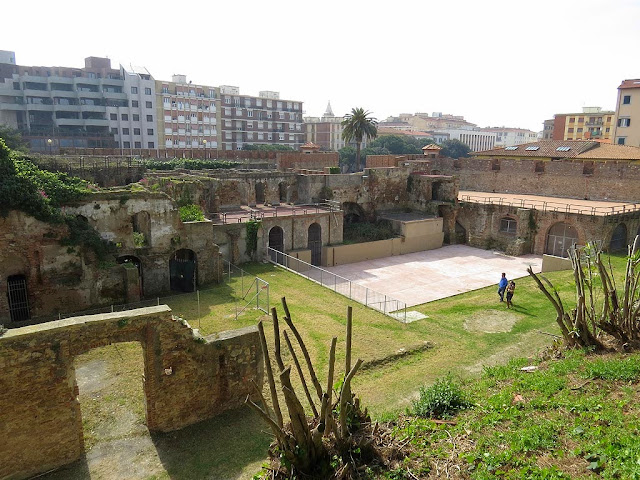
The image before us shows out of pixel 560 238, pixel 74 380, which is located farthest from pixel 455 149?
pixel 74 380

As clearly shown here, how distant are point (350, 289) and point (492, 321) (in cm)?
670

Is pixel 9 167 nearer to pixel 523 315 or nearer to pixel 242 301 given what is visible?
pixel 242 301

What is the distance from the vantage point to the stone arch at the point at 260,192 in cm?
3697

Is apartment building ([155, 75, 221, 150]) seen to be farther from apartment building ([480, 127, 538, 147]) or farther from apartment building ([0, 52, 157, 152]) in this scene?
apartment building ([480, 127, 538, 147])

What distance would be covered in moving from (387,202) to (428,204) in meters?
3.48

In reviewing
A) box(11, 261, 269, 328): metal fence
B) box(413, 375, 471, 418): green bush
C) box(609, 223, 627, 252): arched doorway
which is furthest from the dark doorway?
box(609, 223, 627, 252): arched doorway

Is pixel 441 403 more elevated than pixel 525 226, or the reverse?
pixel 525 226

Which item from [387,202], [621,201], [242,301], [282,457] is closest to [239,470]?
[282,457]

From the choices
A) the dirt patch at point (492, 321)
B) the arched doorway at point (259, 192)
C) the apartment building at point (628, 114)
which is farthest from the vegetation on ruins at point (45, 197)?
the apartment building at point (628, 114)

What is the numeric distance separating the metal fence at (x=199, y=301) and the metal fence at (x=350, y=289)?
3.86 metres

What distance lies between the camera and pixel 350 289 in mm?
23500

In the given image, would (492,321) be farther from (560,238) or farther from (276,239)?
(560,238)

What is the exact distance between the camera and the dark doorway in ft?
63.3

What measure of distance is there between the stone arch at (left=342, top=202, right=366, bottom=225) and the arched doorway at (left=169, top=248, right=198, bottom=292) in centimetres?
1806
